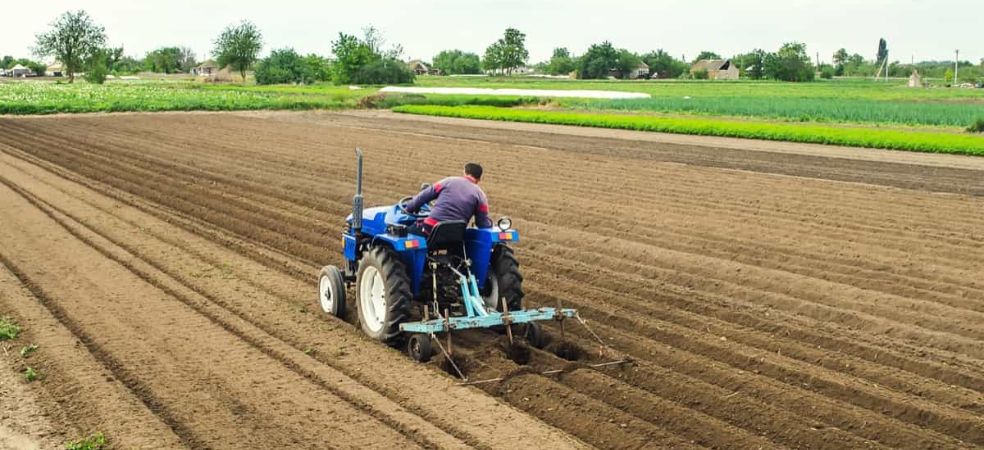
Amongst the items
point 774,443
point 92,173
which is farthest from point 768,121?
point 774,443

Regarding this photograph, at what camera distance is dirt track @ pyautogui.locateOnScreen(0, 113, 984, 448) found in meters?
6.88

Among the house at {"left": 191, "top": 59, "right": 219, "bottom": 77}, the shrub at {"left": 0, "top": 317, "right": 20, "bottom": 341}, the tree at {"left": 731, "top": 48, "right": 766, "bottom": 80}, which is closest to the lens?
the shrub at {"left": 0, "top": 317, "right": 20, "bottom": 341}

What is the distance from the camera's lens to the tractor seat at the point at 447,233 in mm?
8273

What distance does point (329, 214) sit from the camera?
1598cm

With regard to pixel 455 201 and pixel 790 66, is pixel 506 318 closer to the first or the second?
pixel 455 201

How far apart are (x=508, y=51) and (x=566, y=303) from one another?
122 meters

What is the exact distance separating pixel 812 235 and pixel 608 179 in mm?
6779

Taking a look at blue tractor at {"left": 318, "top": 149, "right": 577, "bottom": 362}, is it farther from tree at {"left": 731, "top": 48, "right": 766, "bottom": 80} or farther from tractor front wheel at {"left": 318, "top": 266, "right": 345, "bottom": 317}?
tree at {"left": 731, "top": 48, "right": 766, "bottom": 80}

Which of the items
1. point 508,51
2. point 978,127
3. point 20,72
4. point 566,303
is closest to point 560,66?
point 508,51

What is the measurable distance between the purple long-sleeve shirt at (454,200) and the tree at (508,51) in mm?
122862

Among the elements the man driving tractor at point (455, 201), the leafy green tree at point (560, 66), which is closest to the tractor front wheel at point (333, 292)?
the man driving tractor at point (455, 201)

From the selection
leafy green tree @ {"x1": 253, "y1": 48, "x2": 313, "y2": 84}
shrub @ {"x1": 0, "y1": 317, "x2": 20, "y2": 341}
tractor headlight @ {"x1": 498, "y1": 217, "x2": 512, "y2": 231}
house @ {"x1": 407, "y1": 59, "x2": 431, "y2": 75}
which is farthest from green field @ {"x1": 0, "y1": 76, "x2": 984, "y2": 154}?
house @ {"x1": 407, "y1": 59, "x2": 431, "y2": 75}

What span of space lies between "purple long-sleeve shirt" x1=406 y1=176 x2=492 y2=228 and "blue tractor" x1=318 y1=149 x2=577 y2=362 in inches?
5.2

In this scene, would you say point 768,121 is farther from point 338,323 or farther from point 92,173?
point 338,323
